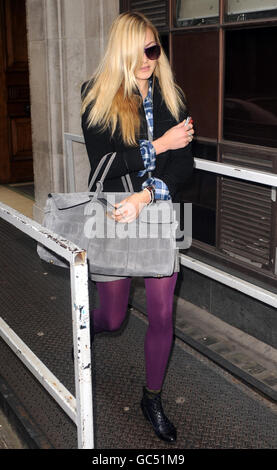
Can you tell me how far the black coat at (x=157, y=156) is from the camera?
7.64 ft

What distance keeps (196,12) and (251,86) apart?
25.7 inches

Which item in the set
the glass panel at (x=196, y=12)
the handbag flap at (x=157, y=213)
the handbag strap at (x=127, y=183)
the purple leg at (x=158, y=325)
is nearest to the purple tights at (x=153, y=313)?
the purple leg at (x=158, y=325)

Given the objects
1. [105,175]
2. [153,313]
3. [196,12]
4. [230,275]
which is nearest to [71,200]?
[105,175]

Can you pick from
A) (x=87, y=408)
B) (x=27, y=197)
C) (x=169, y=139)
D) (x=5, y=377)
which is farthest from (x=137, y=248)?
(x=27, y=197)

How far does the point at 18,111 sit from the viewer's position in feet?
25.0

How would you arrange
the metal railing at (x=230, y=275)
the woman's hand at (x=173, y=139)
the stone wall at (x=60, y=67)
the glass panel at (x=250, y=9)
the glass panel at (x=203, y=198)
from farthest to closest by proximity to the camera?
the stone wall at (x=60, y=67) → the glass panel at (x=203, y=198) → the glass panel at (x=250, y=9) → the woman's hand at (x=173, y=139) → the metal railing at (x=230, y=275)

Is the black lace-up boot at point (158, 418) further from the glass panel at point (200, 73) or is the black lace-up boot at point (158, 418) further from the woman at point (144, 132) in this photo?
the glass panel at point (200, 73)

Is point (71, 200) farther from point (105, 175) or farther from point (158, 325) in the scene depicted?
point (158, 325)

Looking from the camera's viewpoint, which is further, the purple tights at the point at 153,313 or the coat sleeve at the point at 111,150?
the purple tights at the point at 153,313

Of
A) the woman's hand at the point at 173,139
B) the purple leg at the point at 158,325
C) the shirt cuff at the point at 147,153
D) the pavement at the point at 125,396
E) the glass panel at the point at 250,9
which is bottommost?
the pavement at the point at 125,396

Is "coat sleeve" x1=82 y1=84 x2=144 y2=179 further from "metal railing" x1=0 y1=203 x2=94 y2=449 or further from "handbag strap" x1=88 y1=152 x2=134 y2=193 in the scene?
"metal railing" x1=0 y1=203 x2=94 y2=449

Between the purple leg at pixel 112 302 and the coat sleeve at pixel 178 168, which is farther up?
the coat sleeve at pixel 178 168

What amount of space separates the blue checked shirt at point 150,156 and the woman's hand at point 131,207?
8 centimetres

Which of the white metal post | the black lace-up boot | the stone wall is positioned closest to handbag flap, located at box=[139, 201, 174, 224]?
the white metal post
